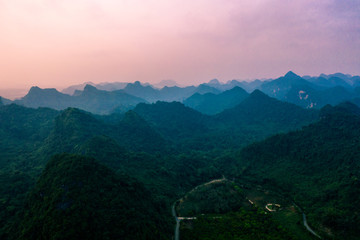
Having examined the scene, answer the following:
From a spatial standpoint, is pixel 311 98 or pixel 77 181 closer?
pixel 77 181

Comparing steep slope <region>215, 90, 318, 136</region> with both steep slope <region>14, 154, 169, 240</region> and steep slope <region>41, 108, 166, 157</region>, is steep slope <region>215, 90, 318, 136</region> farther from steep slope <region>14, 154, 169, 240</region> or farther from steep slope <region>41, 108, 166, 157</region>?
steep slope <region>14, 154, 169, 240</region>

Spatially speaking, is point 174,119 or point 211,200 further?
point 174,119

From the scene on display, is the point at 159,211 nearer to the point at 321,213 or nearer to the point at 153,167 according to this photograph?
the point at 153,167

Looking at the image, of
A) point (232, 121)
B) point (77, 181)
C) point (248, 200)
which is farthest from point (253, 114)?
point (77, 181)

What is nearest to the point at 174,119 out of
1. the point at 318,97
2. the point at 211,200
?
the point at 211,200

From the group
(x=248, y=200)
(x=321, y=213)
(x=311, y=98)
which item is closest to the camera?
(x=321, y=213)

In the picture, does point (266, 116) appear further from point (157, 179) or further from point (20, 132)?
point (20, 132)

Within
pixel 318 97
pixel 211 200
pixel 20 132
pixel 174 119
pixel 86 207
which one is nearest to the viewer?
pixel 86 207
